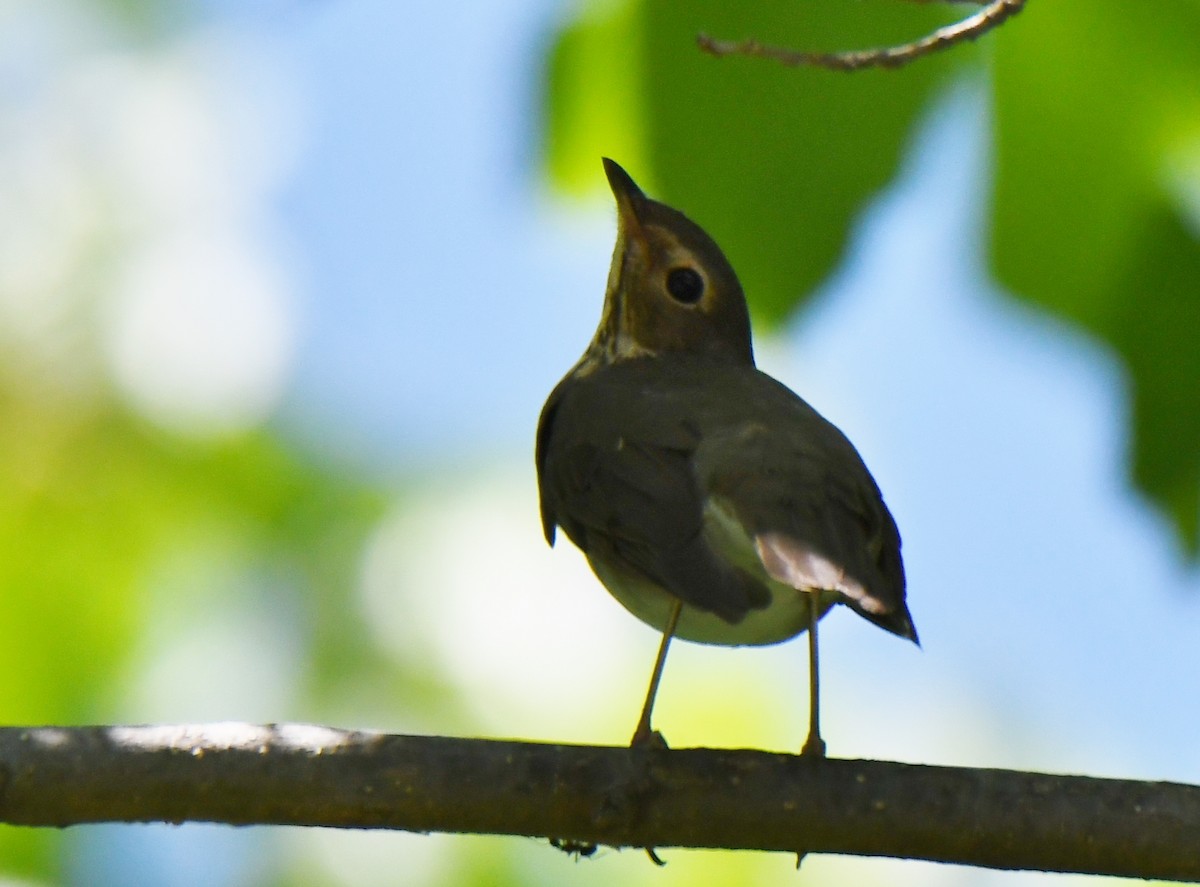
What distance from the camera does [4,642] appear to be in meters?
5.52

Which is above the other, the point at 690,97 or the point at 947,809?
the point at 690,97

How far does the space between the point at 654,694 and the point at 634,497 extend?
0.51 m

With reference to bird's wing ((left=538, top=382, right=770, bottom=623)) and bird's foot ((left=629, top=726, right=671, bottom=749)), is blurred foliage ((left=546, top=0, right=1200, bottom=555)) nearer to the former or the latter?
bird's wing ((left=538, top=382, right=770, bottom=623))

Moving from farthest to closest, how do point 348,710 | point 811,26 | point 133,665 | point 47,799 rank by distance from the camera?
point 348,710
point 133,665
point 811,26
point 47,799

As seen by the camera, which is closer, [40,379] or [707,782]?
[707,782]

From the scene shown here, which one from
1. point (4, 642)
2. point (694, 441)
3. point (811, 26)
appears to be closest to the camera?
point (811, 26)

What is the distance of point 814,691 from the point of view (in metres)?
3.75

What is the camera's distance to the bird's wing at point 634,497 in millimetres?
3482

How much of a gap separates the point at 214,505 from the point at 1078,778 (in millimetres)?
4540

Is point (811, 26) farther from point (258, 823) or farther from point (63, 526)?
point (63, 526)

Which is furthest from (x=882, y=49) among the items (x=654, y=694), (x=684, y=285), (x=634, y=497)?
(x=684, y=285)

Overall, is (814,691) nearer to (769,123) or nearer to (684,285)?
(769,123)

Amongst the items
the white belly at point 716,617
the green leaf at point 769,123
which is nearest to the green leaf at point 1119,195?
the green leaf at point 769,123

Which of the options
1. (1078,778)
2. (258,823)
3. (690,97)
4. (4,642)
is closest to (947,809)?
(1078,778)
